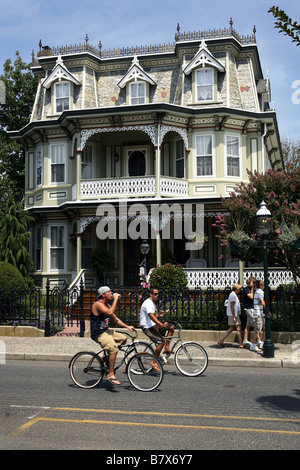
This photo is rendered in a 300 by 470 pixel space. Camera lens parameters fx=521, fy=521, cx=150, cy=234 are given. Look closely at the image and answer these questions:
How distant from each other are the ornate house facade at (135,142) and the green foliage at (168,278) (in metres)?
2.89

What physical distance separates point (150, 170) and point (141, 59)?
557cm

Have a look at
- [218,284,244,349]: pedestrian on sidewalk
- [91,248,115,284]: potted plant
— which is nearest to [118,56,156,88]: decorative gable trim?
[91,248,115,284]: potted plant

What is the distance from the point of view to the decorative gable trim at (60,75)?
25.0m

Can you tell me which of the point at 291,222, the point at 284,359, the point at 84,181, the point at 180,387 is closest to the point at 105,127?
the point at 84,181

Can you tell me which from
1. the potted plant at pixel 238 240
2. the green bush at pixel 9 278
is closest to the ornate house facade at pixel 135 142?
the green bush at pixel 9 278

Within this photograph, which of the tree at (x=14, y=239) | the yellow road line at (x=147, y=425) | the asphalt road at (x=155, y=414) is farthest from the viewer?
the tree at (x=14, y=239)

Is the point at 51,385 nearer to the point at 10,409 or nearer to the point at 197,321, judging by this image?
the point at 10,409

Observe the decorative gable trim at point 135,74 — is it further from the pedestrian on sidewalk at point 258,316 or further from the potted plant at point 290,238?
the pedestrian on sidewalk at point 258,316

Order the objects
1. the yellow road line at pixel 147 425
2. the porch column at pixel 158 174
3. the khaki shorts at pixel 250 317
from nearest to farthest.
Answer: the yellow road line at pixel 147 425 < the khaki shorts at pixel 250 317 < the porch column at pixel 158 174

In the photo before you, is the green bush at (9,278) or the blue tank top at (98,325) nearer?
the blue tank top at (98,325)

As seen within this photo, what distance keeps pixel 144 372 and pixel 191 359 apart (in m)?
1.58

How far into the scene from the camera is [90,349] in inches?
546
